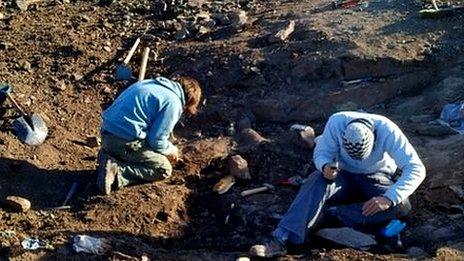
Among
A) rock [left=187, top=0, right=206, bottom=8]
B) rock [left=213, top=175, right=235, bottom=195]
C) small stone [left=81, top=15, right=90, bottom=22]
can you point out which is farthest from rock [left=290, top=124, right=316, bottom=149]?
small stone [left=81, top=15, right=90, bottom=22]

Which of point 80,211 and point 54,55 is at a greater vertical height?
point 54,55

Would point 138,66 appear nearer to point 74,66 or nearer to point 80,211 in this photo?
point 74,66

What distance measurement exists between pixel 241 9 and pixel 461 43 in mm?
2902

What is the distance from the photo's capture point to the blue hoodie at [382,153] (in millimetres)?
6281

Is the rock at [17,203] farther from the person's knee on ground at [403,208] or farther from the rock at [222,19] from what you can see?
the rock at [222,19]

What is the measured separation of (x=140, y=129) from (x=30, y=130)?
139 cm

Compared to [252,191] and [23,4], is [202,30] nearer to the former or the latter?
[23,4]

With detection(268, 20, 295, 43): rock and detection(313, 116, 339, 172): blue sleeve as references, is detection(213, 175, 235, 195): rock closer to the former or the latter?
detection(313, 116, 339, 172): blue sleeve

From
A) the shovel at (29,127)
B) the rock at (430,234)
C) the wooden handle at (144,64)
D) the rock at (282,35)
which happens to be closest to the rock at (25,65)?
the shovel at (29,127)

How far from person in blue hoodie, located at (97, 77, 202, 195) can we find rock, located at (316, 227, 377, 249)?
67.8 inches

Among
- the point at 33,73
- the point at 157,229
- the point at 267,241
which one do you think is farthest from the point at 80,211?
the point at 33,73

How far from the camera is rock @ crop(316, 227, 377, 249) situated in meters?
6.41

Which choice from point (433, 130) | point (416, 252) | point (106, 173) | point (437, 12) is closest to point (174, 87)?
point (106, 173)

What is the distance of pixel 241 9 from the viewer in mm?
9977
